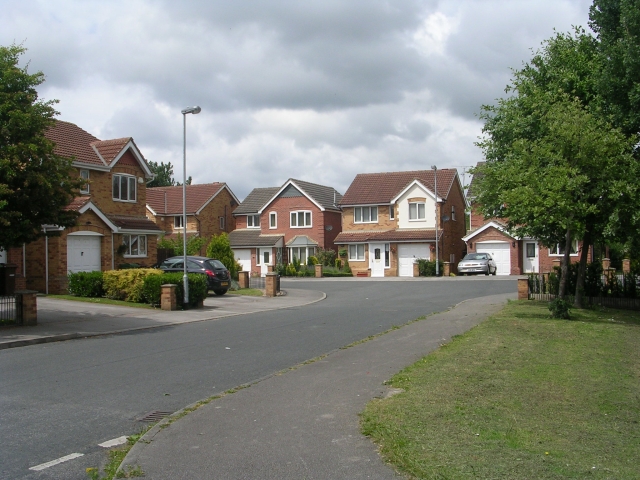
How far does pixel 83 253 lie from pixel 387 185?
102 ft

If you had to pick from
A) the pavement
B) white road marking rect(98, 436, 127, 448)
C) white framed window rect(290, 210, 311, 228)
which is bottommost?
white road marking rect(98, 436, 127, 448)

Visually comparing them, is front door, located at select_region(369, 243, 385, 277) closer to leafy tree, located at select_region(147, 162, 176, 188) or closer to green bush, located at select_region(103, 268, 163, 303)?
green bush, located at select_region(103, 268, 163, 303)

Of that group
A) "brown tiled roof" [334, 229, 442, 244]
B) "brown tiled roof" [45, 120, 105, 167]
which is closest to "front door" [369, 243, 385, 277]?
"brown tiled roof" [334, 229, 442, 244]

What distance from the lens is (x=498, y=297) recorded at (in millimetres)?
26828

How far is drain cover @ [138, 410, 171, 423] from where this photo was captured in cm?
802

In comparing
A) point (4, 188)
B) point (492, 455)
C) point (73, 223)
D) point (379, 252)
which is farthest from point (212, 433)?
point (379, 252)

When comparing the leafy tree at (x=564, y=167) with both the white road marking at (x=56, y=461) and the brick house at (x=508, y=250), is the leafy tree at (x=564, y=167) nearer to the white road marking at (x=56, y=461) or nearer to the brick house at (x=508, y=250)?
the white road marking at (x=56, y=461)

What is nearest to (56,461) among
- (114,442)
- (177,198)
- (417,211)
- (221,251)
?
(114,442)

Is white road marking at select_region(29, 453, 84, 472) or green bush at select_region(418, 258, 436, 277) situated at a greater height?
green bush at select_region(418, 258, 436, 277)

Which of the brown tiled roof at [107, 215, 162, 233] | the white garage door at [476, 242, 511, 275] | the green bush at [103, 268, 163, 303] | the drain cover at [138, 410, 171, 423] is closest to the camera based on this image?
the drain cover at [138, 410, 171, 423]

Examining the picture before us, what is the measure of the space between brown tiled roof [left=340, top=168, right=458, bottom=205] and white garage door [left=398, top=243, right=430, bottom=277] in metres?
4.45

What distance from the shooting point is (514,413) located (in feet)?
25.0

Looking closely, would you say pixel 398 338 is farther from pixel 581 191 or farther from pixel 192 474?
pixel 192 474

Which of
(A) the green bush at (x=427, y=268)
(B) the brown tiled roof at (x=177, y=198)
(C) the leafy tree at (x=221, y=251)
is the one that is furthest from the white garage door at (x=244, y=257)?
(C) the leafy tree at (x=221, y=251)
